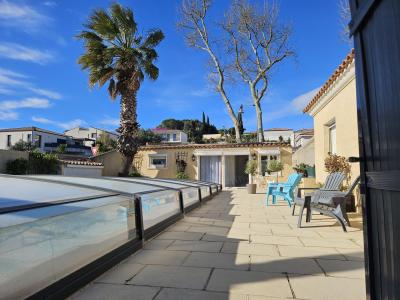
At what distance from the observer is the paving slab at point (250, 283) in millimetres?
2727

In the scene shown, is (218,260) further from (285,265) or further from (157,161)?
(157,161)

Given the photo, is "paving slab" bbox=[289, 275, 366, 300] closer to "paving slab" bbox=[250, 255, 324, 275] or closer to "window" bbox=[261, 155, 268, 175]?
"paving slab" bbox=[250, 255, 324, 275]

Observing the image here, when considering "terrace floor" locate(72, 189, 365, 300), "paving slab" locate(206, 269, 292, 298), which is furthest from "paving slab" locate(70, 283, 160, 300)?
"paving slab" locate(206, 269, 292, 298)

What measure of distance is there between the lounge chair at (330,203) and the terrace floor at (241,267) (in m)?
0.26

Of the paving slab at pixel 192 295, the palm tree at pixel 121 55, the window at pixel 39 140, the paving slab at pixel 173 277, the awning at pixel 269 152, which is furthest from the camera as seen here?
the window at pixel 39 140

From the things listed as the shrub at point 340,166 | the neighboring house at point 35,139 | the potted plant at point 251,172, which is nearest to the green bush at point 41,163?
the potted plant at point 251,172

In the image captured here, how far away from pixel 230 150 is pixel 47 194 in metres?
16.2

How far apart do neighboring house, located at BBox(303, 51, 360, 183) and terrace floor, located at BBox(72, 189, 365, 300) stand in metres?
2.78

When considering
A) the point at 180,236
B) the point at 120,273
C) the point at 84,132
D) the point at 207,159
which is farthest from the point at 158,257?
the point at 84,132

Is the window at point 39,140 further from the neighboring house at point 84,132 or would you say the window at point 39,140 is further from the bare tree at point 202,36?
the bare tree at point 202,36

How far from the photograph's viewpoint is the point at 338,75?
762cm

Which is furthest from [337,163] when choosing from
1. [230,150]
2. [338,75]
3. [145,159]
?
[145,159]

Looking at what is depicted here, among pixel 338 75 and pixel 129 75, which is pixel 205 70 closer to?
pixel 129 75

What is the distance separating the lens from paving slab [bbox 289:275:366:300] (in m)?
2.61
